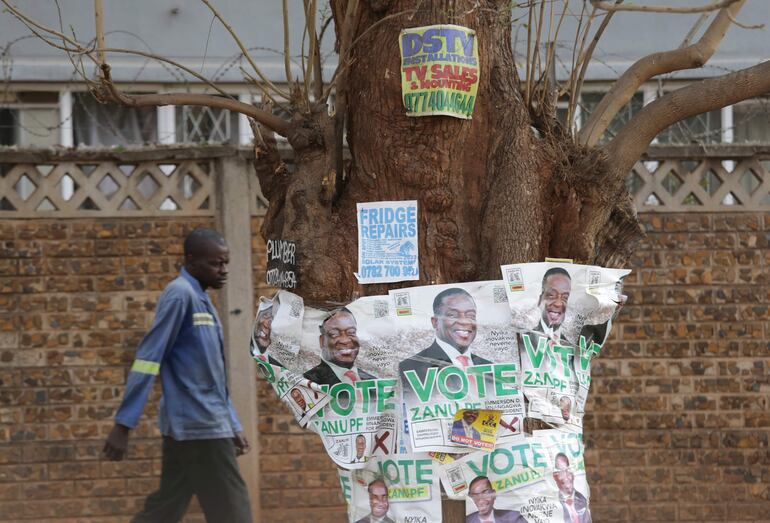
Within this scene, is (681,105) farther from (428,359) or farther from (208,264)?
(208,264)

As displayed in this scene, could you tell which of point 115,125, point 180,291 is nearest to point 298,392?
point 180,291

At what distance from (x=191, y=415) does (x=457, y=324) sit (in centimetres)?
234

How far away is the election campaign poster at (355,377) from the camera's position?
11.4 ft

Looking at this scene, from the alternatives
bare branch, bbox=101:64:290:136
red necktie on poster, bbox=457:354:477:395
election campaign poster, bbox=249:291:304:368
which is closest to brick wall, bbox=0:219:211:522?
bare branch, bbox=101:64:290:136

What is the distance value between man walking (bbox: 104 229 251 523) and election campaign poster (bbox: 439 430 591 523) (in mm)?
2244

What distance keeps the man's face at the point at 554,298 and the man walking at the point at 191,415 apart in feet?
7.95

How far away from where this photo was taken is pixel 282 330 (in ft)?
11.8

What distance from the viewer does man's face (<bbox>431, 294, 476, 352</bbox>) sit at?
342 cm

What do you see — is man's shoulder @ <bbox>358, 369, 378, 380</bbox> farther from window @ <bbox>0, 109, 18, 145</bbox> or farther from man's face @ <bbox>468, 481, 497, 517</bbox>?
window @ <bbox>0, 109, 18, 145</bbox>

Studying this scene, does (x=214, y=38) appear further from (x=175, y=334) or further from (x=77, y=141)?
(x=175, y=334)

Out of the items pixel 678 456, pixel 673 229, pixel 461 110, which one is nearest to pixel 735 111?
pixel 673 229

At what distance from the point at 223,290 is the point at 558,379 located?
12.4ft

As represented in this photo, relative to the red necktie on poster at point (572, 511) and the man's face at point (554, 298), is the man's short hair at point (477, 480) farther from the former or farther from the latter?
the man's face at point (554, 298)

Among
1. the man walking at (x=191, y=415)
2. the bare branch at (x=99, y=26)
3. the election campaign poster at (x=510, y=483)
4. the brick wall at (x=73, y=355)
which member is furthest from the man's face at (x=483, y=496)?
the brick wall at (x=73, y=355)
